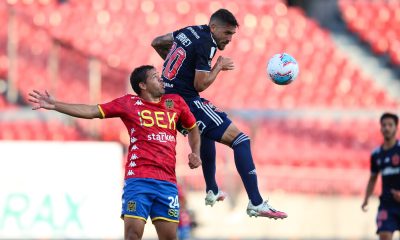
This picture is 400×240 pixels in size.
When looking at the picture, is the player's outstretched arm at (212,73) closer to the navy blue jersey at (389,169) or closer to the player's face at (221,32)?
the player's face at (221,32)

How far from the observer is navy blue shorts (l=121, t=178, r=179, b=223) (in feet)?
27.1

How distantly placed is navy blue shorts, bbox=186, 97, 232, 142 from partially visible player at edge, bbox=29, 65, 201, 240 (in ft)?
1.74

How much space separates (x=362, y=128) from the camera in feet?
58.6

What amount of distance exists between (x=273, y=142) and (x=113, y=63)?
140 inches

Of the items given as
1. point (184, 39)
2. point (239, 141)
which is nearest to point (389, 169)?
point (239, 141)

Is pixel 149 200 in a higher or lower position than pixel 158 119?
lower

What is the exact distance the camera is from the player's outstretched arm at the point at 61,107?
25.7 ft

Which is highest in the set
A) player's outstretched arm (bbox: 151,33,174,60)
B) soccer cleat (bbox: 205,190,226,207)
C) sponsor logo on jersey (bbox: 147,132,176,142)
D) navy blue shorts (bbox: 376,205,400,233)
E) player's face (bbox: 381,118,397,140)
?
player's outstretched arm (bbox: 151,33,174,60)

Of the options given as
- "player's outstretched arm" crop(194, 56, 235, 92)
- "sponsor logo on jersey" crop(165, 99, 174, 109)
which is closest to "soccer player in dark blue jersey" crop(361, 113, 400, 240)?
"player's outstretched arm" crop(194, 56, 235, 92)

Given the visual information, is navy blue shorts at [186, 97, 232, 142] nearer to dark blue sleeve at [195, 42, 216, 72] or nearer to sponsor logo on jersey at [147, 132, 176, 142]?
dark blue sleeve at [195, 42, 216, 72]

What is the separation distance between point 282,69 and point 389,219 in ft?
12.6

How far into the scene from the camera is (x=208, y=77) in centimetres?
→ 863

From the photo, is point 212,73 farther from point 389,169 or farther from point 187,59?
point 389,169

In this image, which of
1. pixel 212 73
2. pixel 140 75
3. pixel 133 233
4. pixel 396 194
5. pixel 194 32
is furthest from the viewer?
pixel 396 194
